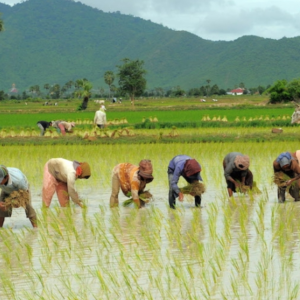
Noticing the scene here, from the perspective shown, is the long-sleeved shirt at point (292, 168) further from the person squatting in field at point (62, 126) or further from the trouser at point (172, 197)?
the person squatting in field at point (62, 126)

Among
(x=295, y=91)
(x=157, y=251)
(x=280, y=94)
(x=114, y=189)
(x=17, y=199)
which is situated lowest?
(x=157, y=251)

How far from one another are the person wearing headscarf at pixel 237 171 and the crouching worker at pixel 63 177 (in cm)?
A: 173

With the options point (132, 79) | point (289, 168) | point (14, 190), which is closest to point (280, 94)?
point (132, 79)

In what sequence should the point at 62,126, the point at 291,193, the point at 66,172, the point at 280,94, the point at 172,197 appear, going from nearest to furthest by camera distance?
the point at 66,172
the point at 172,197
the point at 291,193
the point at 62,126
the point at 280,94

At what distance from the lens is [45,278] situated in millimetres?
4730

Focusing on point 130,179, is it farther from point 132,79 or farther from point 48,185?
point 132,79

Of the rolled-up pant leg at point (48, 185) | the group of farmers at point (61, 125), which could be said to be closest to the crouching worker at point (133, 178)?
the rolled-up pant leg at point (48, 185)

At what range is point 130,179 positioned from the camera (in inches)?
294

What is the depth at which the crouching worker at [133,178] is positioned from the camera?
23.3ft

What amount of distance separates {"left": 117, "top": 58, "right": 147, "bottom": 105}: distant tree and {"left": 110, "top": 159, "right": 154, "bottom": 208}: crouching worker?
2170 inches

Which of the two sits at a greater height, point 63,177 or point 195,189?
point 63,177

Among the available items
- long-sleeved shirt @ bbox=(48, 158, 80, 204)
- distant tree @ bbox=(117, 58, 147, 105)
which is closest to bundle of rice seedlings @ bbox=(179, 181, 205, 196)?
long-sleeved shirt @ bbox=(48, 158, 80, 204)

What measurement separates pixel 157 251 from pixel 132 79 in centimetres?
5846

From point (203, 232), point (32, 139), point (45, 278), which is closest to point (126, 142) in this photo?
point (32, 139)
